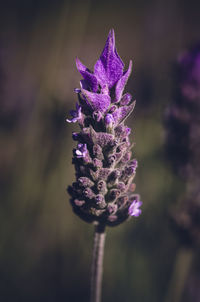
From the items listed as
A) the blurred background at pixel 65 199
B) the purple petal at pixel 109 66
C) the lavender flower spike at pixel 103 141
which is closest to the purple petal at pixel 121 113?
the lavender flower spike at pixel 103 141

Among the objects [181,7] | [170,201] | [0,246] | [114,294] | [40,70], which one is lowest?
[114,294]

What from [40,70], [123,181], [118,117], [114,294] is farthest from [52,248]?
[40,70]

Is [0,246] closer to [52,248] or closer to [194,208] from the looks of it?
[52,248]

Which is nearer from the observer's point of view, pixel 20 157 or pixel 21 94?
pixel 20 157

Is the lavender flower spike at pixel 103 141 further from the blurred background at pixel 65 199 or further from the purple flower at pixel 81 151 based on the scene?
the blurred background at pixel 65 199

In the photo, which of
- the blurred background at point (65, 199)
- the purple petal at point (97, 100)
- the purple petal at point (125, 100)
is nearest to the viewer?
the purple petal at point (97, 100)

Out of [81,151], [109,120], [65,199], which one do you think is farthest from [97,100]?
[65,199]

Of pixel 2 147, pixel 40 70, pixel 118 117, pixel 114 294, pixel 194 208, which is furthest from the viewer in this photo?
pixel 40 70

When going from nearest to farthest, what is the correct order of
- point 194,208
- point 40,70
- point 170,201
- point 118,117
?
point 118,117 < point 194,208 < point 170,201 < point 40,70
